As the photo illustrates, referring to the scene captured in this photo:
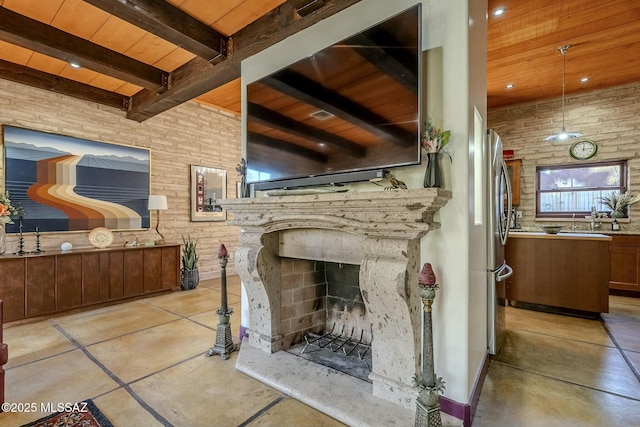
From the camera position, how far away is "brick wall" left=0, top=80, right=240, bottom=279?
372 centimetres

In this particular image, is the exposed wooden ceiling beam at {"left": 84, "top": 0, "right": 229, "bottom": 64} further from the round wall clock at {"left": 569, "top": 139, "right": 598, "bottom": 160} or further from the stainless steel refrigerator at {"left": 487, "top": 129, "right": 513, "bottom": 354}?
the round wall clock at {"left": 569, "top": 139, "right": 598, "bottom": 160}

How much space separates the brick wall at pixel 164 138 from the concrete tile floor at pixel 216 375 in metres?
1.80

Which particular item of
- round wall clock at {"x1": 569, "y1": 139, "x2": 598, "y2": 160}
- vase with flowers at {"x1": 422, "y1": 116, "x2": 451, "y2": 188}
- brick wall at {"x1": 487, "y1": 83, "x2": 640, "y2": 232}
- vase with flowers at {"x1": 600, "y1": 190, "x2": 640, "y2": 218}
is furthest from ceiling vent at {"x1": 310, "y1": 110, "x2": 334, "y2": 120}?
vase with flowers at {"x1": 600, "y1": 190, "x2": 640, "y2": 218}

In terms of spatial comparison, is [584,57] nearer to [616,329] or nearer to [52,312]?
[616,329]

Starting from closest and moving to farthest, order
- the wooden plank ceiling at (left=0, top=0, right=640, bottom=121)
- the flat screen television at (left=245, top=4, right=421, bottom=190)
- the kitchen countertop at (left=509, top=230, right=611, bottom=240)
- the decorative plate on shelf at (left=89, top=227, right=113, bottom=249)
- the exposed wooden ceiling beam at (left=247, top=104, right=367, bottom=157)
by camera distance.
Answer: the flat screen television at (left=245, top=4, right=421, bottom=190)
the exposed wooden ceiling beam at (left=247, top=104, right=367, bottom=157)
the wooden plank ceiling at (left=0, top=0, right=640, bottom=121)
the kitchen countertop at (left=509, top=230, right=611, bottom=240)
the decorative plate on shelf at (left=89, top=227, right=113, bottom=249)

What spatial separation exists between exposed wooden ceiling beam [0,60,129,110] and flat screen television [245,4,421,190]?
9.52 ft

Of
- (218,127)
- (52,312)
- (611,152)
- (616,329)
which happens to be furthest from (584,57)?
(52,312)

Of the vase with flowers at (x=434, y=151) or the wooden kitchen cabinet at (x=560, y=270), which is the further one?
the wooden kitchen cabinet at (x=560, y=270)

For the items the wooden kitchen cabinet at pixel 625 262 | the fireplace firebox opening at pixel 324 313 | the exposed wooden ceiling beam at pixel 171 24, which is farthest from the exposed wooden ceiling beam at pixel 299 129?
the wooden kitchen cabinet at pixel 625 262

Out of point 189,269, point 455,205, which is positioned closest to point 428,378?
point 455,205

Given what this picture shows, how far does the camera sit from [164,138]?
4922mm

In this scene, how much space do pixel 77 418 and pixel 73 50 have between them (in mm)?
3168

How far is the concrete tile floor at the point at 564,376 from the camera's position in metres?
1.79

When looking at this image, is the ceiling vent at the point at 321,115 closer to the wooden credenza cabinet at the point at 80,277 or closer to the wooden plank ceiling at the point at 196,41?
the wooden plank ceiling at the point at 196,41
